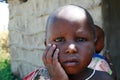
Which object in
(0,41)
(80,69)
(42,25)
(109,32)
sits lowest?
(0,41)

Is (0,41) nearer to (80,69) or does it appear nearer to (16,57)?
(16,57)

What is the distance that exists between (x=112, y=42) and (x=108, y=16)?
0.69 feet

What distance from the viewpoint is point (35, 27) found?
466cm

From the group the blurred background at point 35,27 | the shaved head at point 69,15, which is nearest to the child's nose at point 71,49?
the shaved head at point 69,15

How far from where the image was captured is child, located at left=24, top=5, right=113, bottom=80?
145cm

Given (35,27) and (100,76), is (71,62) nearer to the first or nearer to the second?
(100,76)

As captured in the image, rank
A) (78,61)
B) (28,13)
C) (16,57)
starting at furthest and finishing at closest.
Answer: (16,57) < (28,13) < (78,61)

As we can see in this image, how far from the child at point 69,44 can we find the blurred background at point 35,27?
4.48 ft

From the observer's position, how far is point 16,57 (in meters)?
6.05

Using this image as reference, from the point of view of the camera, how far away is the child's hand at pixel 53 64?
146cm

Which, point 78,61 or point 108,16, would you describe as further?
point 108,16

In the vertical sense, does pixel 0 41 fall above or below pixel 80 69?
below

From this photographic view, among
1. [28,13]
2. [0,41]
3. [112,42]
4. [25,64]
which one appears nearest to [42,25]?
[28,13]

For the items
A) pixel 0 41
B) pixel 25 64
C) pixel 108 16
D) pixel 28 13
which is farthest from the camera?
pixel 0 41
